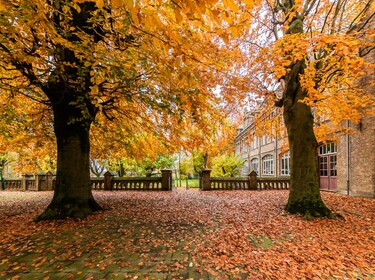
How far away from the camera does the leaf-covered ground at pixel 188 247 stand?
143 inches

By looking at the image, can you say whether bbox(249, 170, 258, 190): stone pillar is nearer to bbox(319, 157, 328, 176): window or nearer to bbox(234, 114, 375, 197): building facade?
bbox(234, 114, 375, 197): building facade

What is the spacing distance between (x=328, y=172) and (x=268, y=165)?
533 inches

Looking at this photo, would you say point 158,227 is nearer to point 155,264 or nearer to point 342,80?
point 155,264

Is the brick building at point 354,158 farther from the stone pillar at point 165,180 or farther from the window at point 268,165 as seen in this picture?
the window at point 268,165

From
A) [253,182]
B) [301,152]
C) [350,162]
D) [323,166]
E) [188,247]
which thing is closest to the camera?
[188,247]

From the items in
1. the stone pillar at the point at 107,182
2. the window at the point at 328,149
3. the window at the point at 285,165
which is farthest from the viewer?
the window at the point at 285,165

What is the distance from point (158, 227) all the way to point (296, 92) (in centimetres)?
683

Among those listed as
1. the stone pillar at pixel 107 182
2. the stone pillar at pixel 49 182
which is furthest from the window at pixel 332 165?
the stone pillar at pixel 49 182

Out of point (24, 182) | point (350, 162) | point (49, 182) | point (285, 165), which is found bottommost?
point (24, 182)

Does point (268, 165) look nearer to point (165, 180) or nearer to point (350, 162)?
point (350, 162)

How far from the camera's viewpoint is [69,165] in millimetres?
6984

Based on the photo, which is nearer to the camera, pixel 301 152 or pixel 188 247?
pixel 188 247

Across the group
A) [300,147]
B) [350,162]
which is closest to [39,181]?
[300,147]

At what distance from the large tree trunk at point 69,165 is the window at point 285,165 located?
71.2 feet
